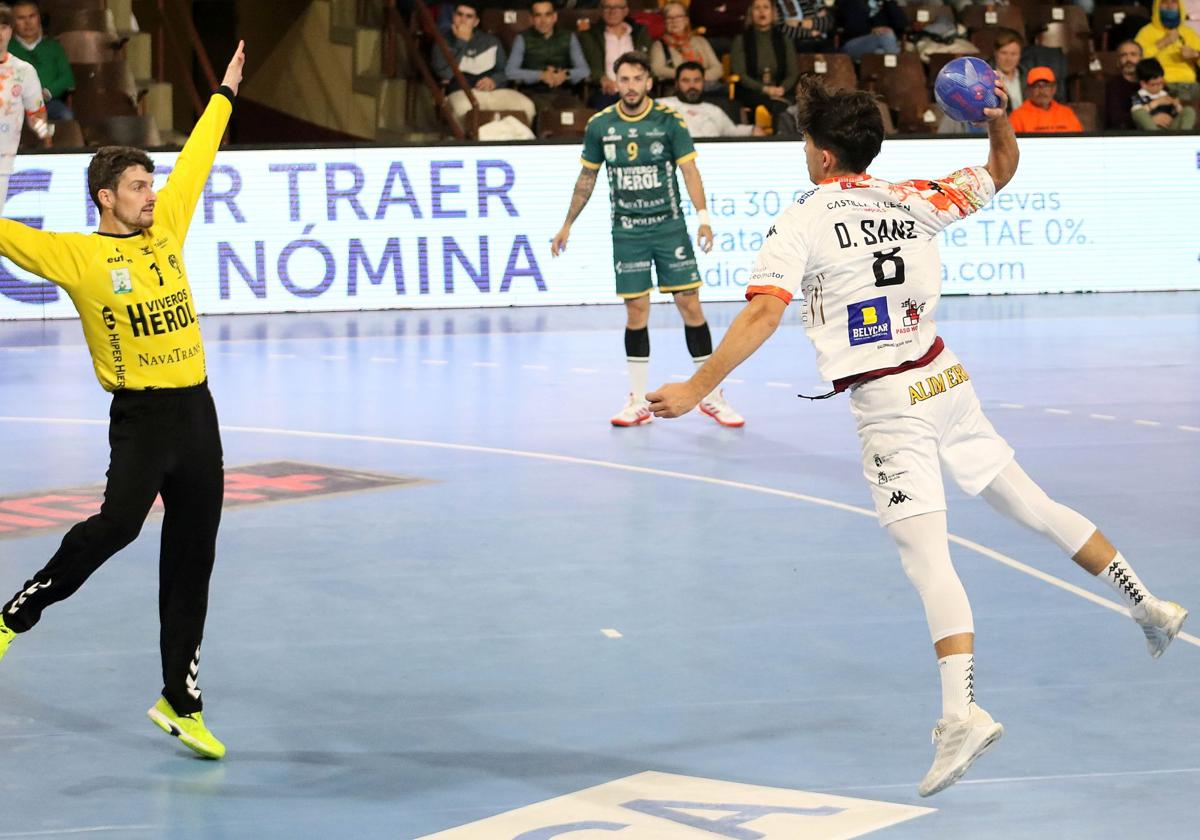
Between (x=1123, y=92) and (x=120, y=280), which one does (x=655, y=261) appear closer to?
(x=120, y=280)

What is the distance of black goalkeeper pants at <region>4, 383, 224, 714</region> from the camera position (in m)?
5.69

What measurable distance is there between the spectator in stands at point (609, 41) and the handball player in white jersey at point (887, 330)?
634 inches

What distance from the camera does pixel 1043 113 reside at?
69.5 feet

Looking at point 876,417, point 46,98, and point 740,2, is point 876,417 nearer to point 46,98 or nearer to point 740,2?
point 46,98

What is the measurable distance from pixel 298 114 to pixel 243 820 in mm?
20336

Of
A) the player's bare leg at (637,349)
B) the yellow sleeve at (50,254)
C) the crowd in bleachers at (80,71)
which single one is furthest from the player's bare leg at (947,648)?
the crowd in bleachers at (80,71)

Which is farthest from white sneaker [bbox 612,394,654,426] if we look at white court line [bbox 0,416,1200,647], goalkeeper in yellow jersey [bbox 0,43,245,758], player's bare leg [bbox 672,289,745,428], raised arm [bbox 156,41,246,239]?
goalkeeper in yellow jersey [bbox 0,43,245,758]

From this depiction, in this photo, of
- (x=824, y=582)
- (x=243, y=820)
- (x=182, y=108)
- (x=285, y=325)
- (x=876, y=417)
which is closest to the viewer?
(x=243, y=820)

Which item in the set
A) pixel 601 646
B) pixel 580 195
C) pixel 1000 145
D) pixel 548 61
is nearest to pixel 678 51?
pixel 548 61

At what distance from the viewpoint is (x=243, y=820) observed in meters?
5.07

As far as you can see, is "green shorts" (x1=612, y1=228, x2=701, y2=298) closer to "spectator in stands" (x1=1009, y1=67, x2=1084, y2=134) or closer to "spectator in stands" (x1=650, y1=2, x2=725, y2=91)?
"spectator in stands" (x1=650, y1=2, x2=725, y2=91)

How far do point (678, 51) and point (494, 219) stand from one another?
388cm

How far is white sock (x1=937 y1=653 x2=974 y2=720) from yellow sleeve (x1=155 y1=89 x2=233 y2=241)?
289 cm

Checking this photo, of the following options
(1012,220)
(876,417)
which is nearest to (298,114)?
(1012,220)
